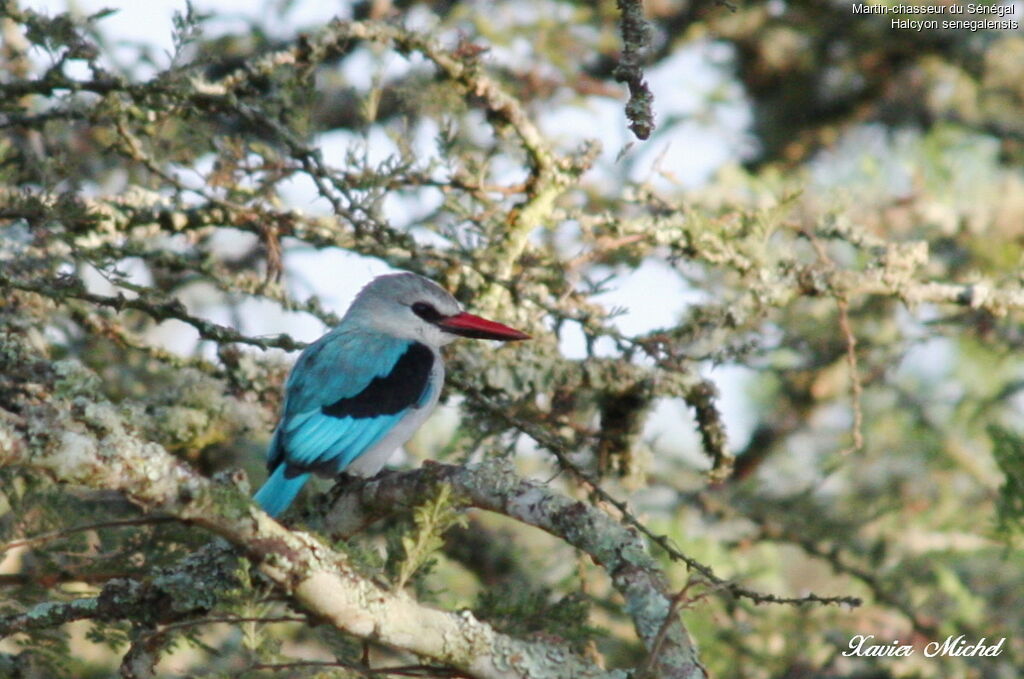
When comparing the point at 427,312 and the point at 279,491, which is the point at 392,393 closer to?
the point at 427,312

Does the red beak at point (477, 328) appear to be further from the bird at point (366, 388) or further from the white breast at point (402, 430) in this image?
the white breast at point (402, 430)

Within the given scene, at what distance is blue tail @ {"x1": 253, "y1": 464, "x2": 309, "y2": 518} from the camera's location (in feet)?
10.9

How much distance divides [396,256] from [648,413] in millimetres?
851

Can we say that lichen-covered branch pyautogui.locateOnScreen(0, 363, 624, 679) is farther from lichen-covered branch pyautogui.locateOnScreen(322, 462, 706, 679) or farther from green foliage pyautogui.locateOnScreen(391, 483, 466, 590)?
lichen-covered branch pyautogui.locateOnScreen(322, 462, 706, 679)

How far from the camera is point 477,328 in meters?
3.71

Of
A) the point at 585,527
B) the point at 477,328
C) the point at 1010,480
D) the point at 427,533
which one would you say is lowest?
the point at 427,533

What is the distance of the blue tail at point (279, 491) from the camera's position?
3.33 metres

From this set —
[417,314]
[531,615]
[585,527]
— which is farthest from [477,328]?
[585,527]

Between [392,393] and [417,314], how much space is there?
41 centimetres

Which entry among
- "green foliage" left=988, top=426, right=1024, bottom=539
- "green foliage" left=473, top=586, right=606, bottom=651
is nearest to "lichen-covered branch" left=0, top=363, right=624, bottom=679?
"green foliage" left=473, top=586, right=606, bottom=651

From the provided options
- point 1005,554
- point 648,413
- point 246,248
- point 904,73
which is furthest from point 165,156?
point 904,73

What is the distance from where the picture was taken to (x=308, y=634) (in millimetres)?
4848
